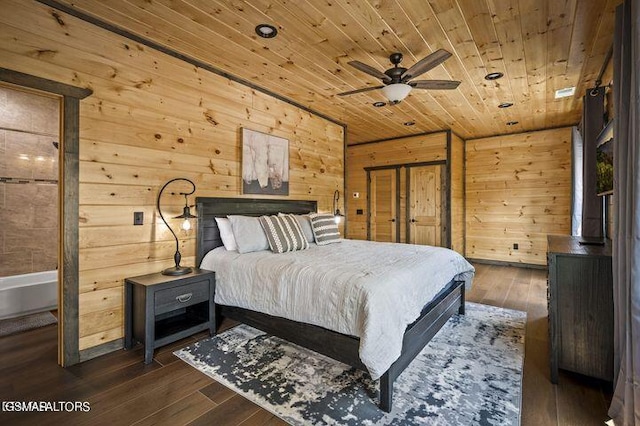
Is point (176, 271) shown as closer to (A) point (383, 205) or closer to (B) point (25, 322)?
(B) point (25, 322)

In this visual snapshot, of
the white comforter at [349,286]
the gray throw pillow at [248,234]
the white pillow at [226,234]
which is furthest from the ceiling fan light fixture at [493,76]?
the white pillow at [226,234]

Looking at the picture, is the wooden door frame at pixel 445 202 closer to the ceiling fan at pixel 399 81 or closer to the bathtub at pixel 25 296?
the ceiling fan at pixel 399 81

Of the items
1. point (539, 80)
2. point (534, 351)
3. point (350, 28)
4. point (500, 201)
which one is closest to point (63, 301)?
point (350, 28)

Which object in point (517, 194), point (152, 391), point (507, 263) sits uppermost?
point (517, 194)

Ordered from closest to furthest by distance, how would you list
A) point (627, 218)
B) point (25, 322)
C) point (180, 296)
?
point (627, 218), point (180, 296), point (25, 322)

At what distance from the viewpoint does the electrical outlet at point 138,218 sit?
2.71m

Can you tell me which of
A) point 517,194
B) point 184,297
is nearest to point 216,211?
point 184,297

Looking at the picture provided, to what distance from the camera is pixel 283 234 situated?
3.23m

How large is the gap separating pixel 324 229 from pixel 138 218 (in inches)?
78.5

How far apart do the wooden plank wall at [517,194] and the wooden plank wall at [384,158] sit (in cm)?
119

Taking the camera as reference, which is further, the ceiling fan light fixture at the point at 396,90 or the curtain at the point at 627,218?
the ceiling fan light fixture at the point at 396,90

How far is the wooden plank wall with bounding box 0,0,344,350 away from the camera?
2252mm

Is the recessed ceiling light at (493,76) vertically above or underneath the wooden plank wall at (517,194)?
above

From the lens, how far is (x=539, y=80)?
12.0 feet
